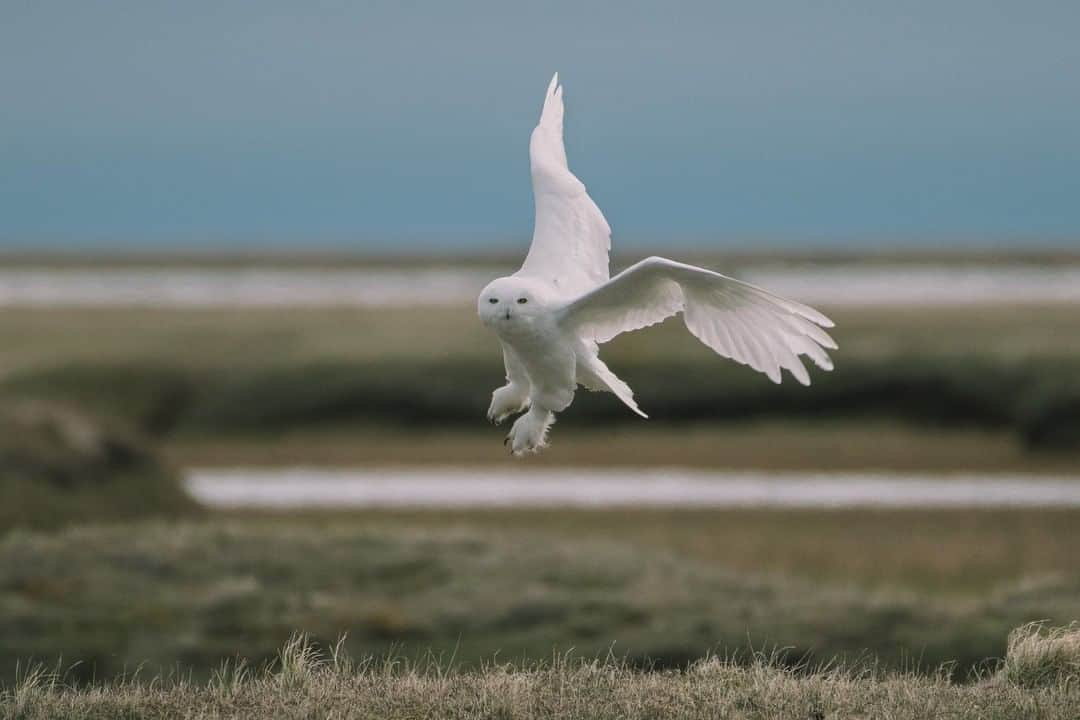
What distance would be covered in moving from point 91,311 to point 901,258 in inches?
1842

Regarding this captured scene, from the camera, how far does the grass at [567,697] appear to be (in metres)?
5.67

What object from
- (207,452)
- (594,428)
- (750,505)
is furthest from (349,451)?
(750,505)

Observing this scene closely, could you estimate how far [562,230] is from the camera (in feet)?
17.4

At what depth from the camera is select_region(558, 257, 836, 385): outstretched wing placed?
479 cm

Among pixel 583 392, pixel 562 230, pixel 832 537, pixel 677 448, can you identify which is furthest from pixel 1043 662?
pixel 583 392

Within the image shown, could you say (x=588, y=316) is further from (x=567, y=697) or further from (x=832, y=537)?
(x=832, y=537)

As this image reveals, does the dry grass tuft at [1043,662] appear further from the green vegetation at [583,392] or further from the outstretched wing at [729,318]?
the green vegetation at [583,392]

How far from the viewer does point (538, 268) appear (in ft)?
16.6

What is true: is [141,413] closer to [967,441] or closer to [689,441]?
[689,441]

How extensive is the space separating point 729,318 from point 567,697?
169 cm

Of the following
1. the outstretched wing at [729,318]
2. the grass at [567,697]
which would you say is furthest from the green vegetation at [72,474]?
the outstretched wing at [729,318]

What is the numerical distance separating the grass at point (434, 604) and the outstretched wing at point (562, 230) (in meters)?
3.91

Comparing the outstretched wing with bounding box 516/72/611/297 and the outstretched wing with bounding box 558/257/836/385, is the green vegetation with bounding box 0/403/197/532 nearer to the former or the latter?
the outstretched wing with bounding box 516/72/611/297

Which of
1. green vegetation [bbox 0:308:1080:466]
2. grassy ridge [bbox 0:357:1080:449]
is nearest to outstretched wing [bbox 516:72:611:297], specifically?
green vegetation [bbox 0:308:1080:466]
